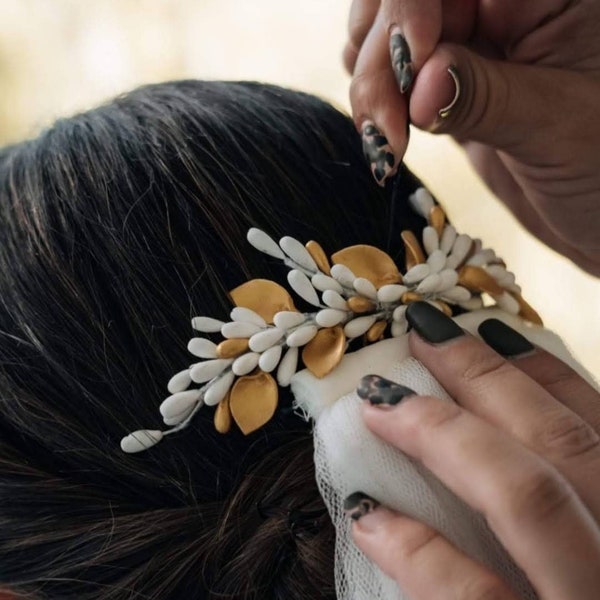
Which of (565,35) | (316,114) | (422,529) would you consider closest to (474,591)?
(422,529)

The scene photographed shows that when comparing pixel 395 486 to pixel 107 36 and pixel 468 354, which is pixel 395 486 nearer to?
pixel 468 354

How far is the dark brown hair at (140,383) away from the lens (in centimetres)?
72

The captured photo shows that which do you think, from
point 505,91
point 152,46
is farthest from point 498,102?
point 152,46

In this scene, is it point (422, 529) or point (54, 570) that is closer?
point (422, 529)

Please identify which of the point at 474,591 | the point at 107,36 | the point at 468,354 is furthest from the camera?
the point at 107,36

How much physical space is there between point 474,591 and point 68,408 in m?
0.39

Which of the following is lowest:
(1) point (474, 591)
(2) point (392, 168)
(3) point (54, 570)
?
(3) point (54, 570)

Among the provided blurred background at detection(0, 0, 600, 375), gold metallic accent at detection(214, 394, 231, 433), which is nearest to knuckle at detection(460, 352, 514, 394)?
gold metallic accent at detection(214, 394, 231, 433)

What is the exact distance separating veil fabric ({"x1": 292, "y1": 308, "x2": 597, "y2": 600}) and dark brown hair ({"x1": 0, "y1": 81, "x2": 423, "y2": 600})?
0.05 metres

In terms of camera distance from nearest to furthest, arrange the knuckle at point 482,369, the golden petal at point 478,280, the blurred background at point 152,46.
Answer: the knuckle at point 482,369
the golden petal at point 478,280
the blurred background at point 152,46

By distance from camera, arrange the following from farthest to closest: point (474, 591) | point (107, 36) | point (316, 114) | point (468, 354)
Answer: point (107, 36) < point (316, 114) < point (468, 354) < point (474, 591)

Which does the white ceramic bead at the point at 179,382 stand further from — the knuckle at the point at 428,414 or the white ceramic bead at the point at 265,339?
the knuckle at the point at 428,414

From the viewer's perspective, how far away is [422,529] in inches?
25.2

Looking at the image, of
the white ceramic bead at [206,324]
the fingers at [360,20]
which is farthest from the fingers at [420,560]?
the fingers at [360,20]
